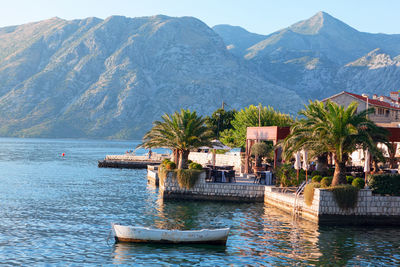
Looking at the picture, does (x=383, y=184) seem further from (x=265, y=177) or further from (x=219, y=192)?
(x=219, y=192)

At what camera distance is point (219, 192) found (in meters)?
39.9

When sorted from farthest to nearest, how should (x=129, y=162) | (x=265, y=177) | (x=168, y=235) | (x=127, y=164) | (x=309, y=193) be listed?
(x=129, y=162), (x=127, y=164), (x=265, y=177), (x=309, y=193), (x=168, y=235)

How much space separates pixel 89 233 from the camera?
27922 mm

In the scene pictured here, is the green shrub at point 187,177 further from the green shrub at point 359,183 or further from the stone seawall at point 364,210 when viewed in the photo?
the green shrub at point 359,183

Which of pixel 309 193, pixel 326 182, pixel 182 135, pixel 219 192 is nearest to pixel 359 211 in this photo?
pixel 326 182

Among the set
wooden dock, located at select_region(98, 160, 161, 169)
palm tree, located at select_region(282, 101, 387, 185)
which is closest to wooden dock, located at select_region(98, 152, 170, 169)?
wooden dock, located at select_region(98, 160, 161, 169)

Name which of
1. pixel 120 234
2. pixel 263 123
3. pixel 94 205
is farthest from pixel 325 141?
pixel 263 123

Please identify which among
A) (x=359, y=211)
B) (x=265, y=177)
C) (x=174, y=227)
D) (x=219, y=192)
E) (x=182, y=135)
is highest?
(x=182, y=135)

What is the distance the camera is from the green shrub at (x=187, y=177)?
131ft

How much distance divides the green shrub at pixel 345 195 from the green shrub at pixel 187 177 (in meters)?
12.5

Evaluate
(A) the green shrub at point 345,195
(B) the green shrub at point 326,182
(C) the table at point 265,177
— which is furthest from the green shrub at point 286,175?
(A) the green shrub at point 345,195

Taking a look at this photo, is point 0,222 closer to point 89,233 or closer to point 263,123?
point 89,233

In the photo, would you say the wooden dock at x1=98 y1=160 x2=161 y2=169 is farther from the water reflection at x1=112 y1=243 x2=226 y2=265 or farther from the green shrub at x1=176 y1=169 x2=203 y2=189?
the water reflection at x1=112 y1=243 x2=226 y2=265

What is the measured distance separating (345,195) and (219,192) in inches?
467
